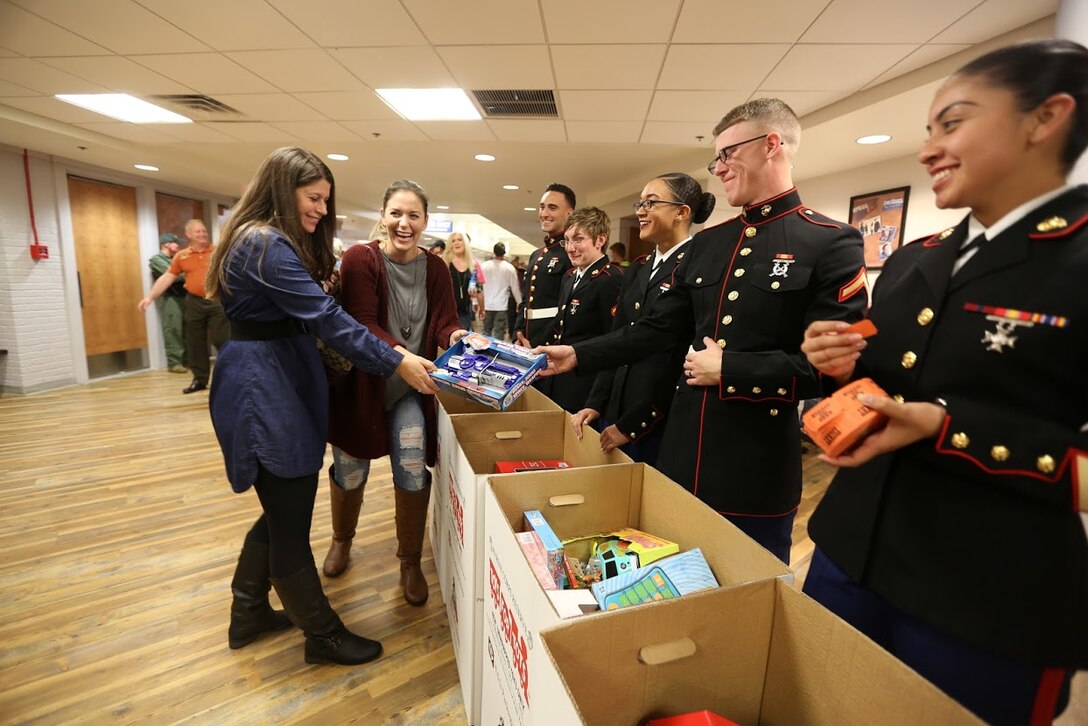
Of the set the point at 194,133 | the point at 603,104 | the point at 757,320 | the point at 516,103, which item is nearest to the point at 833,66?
the point at 603,104

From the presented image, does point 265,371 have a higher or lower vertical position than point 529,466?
higher

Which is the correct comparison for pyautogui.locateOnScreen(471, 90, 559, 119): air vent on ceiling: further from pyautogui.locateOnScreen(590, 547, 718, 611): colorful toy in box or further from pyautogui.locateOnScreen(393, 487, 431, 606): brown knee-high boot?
pyautogui.locateOnScreen(590, 547, 718, 611): colorful toy in box

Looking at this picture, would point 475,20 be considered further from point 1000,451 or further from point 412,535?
point 1000,451

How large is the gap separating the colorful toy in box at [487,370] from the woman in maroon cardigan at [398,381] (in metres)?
0.25

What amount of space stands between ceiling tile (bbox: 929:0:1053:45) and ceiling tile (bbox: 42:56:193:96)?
5.00 meters

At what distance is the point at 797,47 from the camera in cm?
279

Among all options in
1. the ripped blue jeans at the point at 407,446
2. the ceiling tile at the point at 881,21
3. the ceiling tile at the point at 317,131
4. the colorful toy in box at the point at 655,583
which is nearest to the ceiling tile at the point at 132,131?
the ceiling tile at the point at 317,131

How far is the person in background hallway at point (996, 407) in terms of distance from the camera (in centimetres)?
62

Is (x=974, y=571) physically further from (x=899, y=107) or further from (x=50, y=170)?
(x=50, y=170)

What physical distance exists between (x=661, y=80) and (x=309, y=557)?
3.43m

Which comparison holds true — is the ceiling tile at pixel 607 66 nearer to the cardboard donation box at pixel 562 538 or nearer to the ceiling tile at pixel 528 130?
the ceiling tile at pixel 528 130

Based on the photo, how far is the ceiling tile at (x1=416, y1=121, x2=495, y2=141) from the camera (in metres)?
4.45

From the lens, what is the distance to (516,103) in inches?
154

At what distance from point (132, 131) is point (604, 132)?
4.73 meters
